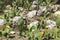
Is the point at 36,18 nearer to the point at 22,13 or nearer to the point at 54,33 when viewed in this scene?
the point at 22,13

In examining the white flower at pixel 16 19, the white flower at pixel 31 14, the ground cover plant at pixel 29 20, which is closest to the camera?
the ground cover plant at pixel 29 20

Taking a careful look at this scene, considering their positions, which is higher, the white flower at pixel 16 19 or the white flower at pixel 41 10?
the white flower at pixel 41 10

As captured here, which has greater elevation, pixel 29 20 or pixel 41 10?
pixel 41 10

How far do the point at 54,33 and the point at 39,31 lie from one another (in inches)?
12.9

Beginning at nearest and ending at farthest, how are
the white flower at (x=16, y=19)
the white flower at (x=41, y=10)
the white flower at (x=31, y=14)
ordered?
the white flower at (x=16, y=19) < the white flower at (x=31, y=14) < the white flower at (x=41, y=10)

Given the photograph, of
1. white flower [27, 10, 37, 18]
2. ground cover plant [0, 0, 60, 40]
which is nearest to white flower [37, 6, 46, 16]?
ground cover plant [0, 0, 60, 40]

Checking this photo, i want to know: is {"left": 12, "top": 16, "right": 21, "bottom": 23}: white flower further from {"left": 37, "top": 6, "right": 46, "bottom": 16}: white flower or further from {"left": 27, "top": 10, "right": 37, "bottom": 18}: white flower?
{"left": 37, "top": 6, "right": 46, "bottom": 16}: white flower

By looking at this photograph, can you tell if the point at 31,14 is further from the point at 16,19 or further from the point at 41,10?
the point at 16,19

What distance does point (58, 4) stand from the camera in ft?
19.5

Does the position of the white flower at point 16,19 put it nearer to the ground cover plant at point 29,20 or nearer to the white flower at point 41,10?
the ground cover plant at point 29,20

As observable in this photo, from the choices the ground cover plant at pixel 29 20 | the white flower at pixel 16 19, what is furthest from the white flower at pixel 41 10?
the white flower at pixel 16 19

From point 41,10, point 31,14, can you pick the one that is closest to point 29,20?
point 31,14

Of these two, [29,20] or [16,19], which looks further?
[29,20]

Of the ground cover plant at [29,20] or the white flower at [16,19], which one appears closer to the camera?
the ground cover plant at [29,20]
